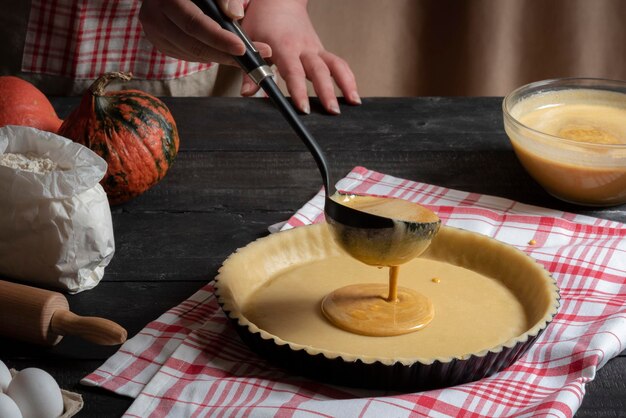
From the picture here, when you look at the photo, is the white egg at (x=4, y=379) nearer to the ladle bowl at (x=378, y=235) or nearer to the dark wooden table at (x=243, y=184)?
the dark wooden table at (x=243, y=184)

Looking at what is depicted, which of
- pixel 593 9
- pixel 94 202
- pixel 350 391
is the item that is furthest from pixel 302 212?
pixel 593 9

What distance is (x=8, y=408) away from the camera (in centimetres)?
81

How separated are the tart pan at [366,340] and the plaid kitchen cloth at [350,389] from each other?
19mm

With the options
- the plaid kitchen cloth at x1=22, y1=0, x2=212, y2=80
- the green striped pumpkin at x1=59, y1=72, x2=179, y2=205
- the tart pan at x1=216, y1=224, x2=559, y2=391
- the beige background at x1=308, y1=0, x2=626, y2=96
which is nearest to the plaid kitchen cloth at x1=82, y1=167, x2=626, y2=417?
the tart pan at x1=216, y1=224, x2=559, y2=391

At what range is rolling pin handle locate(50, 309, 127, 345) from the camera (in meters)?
0.96

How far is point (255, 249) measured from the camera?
1157 mm

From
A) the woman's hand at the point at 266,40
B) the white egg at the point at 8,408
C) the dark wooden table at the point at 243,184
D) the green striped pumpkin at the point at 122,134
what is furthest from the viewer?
the woman's hand at the point at 266,40

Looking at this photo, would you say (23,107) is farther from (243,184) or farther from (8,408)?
(8,408)

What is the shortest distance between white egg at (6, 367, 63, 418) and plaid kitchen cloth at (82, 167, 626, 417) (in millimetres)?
87

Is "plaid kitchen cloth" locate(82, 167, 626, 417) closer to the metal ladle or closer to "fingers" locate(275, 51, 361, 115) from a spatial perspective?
the metal ladle

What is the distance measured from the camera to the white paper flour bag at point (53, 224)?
1.11 metres

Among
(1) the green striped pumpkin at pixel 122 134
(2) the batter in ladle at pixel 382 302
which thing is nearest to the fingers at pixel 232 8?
(1) the green striped pumpkin at pixel 122 134

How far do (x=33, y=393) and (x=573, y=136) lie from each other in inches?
36.3

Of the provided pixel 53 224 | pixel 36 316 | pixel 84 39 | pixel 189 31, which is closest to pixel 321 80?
pixel 189 31
